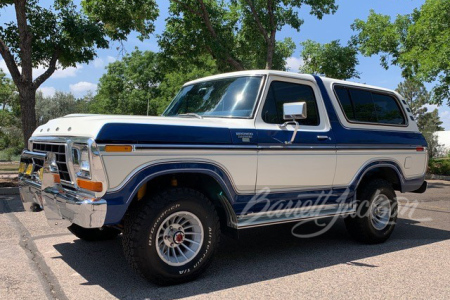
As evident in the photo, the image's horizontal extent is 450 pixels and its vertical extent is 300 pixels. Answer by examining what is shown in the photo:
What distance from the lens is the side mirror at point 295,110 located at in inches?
160

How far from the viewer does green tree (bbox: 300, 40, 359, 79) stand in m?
15.4

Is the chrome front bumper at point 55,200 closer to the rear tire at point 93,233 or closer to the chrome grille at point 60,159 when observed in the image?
the chrome grille at point 60,159

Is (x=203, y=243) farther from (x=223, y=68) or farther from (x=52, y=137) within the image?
(x=223, y=68)

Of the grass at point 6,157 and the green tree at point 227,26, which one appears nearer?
the green tree at point 227,26

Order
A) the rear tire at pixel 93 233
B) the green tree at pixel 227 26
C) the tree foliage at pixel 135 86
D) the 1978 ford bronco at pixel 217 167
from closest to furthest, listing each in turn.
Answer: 1. the 1978 ford bronco at pixel 217 167
2. the rear tire at pixel 93 233
3. the green tree at pixel 227 26
4. the tree foliage at pixel 135 86

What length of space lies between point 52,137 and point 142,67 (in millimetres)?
37562

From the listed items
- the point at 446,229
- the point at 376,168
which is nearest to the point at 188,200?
the point at 376,168

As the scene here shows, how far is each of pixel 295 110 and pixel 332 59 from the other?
12.2m

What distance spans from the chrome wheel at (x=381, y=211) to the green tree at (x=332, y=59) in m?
10.9

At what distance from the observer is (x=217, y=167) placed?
12.7ft

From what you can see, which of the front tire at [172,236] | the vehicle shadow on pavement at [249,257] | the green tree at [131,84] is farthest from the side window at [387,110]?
the green tree at [131,84]

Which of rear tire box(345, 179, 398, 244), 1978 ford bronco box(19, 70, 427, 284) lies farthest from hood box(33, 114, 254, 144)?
rear tire box(345, 179, 398, 244)

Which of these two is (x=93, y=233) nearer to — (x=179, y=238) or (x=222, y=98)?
(x=179, y=238)

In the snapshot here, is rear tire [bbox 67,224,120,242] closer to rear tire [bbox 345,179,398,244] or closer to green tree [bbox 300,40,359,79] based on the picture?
rear tire [bbox 345,179,398,244]
